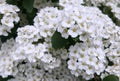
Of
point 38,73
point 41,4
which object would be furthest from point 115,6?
point 38,73

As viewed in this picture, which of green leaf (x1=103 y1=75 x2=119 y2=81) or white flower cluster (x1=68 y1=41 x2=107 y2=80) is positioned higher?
white flower cluster (x1=68 y1=41 x2=107 y2=80)

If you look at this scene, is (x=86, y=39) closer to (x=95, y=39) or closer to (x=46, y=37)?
(x=95, y=39)

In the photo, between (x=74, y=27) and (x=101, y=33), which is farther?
(x=101, y=33)

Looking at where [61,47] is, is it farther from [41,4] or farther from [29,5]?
[41,4]

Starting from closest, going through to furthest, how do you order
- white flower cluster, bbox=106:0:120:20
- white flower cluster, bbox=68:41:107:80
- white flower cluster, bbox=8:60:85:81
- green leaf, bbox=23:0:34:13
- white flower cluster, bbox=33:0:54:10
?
white flower cluster, bbox=68:41:107:80 < white flower cluster, bbox=8:60:85:81 < green leaf, bbox=23:0:34:13 < white flower cluster, bbox=33:0:54:10 < white flower cluster, bbox=106:0:120:20

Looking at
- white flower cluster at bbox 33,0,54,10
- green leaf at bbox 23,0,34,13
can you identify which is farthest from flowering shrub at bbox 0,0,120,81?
white flower cluster at bbox 33,0,54,10

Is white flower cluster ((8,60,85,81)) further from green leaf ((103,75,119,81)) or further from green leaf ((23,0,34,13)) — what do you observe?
green leaf ((23,0,34,13))

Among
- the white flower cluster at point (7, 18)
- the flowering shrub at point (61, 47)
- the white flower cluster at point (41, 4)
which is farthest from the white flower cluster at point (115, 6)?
the white flower cluster at point (7, 18)

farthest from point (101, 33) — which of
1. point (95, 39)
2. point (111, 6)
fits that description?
point (111, 6)
